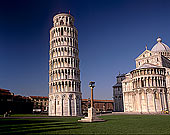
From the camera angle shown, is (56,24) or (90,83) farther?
(56,24)

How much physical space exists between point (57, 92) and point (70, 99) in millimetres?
4887

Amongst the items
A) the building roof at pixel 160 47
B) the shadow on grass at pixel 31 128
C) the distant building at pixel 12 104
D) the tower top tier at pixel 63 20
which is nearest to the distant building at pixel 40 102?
the distant building at pixel 12 104

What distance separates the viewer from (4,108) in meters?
56.2

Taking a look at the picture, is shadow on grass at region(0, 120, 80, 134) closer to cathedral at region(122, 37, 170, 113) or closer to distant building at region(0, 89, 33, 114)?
distant building at region(0, 89, 33, 114)

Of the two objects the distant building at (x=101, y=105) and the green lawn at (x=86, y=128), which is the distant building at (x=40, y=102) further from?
the green lawn at (x=86, y=128)

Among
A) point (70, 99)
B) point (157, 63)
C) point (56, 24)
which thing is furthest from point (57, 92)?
point (157, 63)

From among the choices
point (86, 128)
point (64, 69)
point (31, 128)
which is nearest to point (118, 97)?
point (64, 69)

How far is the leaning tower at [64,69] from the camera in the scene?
55.8 m

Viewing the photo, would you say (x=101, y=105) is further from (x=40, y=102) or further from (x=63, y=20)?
(x=63, y=20)

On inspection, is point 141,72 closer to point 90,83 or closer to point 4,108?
point 90,83

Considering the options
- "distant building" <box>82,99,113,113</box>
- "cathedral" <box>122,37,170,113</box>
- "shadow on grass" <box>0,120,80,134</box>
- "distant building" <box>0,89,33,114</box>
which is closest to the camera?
"shadow on grass" <box>0,120,80,134</box>

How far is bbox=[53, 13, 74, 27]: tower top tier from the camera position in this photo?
63975 mm

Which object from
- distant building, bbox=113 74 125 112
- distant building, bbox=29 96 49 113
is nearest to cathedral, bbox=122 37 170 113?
distant building, bbox=113 74 125 112

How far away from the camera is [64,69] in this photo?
58.0m
